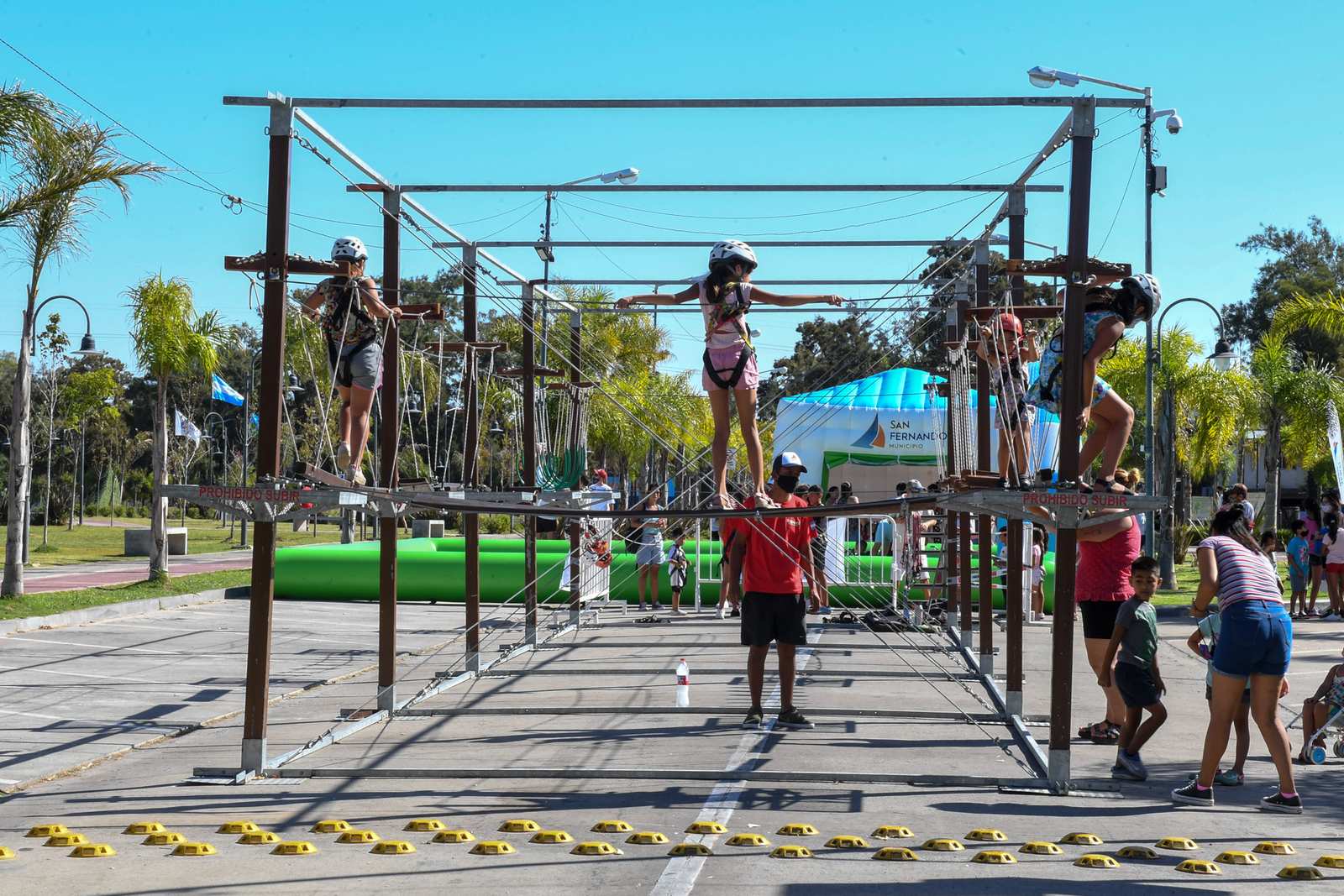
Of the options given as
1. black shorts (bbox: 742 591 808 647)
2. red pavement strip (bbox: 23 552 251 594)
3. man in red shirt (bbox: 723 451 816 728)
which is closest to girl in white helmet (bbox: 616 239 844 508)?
man in red shirt (bbox: 723 451 816 728)

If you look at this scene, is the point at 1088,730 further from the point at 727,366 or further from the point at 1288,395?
the point at 1288,395

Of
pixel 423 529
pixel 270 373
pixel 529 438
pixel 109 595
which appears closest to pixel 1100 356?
pixel 270 373

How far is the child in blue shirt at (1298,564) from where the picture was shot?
72.9 feet

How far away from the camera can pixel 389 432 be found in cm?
1136

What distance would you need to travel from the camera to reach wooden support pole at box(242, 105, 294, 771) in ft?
30.5

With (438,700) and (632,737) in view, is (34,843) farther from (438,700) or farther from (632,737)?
(438,700)

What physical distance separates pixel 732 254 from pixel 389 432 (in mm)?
3513

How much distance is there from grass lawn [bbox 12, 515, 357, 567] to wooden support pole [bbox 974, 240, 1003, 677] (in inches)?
602

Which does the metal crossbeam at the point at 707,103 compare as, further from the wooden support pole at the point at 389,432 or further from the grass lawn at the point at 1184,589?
the grass lawn at the point at 1184,589

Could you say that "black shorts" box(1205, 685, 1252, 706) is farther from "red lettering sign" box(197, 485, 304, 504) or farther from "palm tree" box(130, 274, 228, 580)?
"palm tree" box(130, 274, 228, 580)

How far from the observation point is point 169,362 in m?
23.9

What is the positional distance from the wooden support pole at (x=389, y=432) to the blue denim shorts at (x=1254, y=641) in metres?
6.40

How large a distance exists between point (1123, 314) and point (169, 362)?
18739 mm

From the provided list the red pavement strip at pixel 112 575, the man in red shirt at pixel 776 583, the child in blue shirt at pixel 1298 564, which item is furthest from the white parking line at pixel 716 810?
the red pavement strip at pixel 112 575
